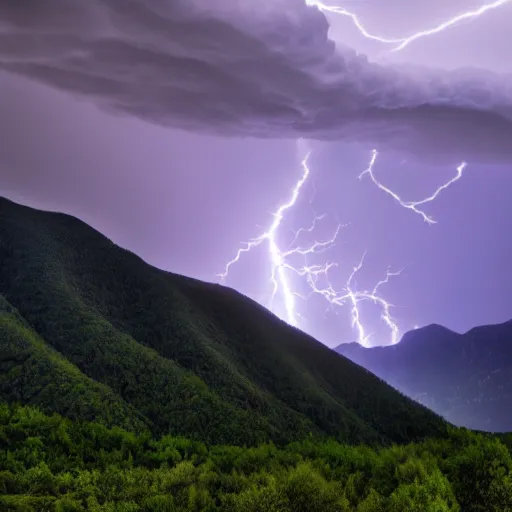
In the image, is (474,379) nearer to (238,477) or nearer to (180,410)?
(180,410)

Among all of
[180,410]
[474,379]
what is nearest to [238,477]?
[180,410]

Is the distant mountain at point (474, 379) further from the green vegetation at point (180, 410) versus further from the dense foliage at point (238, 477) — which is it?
the dense foliage at point (238, 477)

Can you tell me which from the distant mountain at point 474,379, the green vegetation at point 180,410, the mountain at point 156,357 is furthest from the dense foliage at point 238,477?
the distant mountain at point 474,379

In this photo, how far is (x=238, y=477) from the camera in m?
14.5

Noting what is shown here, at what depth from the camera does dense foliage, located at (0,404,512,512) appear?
38.8ft

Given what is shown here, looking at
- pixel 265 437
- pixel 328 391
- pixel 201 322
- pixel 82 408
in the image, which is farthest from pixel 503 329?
pixel 82 408

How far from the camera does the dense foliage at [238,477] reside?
11836mm

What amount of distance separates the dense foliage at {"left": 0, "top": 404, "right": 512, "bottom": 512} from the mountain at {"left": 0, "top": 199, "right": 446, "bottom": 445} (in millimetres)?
8099

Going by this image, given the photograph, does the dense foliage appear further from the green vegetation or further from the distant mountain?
the distant mountain

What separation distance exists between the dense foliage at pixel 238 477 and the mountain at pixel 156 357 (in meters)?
8.10

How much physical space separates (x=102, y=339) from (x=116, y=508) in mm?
26260

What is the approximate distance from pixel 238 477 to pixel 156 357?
2282 centimetres

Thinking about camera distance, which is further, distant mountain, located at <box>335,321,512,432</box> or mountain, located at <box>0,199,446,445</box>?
distant mountain, located at <box>335,321,512,432</box>

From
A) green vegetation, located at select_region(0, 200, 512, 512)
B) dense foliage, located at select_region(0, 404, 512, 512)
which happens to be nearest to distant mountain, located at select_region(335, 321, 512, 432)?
green vegetation, located at select_region(0, 200, 512, 512)
